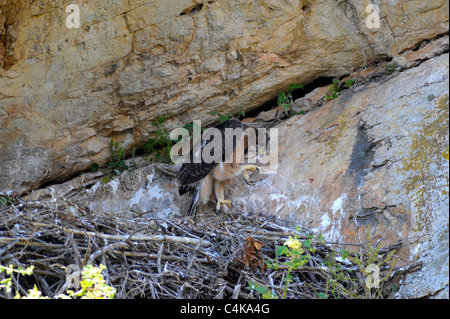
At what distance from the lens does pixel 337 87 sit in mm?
6035

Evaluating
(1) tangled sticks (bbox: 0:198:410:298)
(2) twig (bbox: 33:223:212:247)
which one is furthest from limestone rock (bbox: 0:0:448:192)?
(2) twig (bbox: 33:223:212:247)

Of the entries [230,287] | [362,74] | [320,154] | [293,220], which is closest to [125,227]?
[230,287]

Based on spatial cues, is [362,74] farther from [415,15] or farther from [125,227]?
[125,227]

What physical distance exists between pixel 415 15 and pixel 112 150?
3241mm

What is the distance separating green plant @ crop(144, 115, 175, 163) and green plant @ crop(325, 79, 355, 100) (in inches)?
66.1

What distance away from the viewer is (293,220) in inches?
210

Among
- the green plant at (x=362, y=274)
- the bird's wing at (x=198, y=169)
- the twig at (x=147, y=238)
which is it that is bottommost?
the green plant at (x=362, y=274)

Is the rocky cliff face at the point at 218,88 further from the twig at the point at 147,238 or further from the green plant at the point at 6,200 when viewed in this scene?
the twig at the point at 147,238

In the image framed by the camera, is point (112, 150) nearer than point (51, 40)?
No

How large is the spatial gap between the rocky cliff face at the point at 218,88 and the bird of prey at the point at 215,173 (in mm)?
175

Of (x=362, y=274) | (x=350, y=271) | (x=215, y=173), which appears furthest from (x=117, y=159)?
(x=362, y=274)

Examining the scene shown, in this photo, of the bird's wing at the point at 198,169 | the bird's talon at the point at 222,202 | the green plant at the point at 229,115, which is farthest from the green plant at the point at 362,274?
the green plant at the point at 229,115

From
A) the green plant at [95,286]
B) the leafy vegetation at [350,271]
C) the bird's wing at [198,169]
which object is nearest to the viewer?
the green plant at [95,286]

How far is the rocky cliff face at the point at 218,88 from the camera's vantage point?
526 cm
